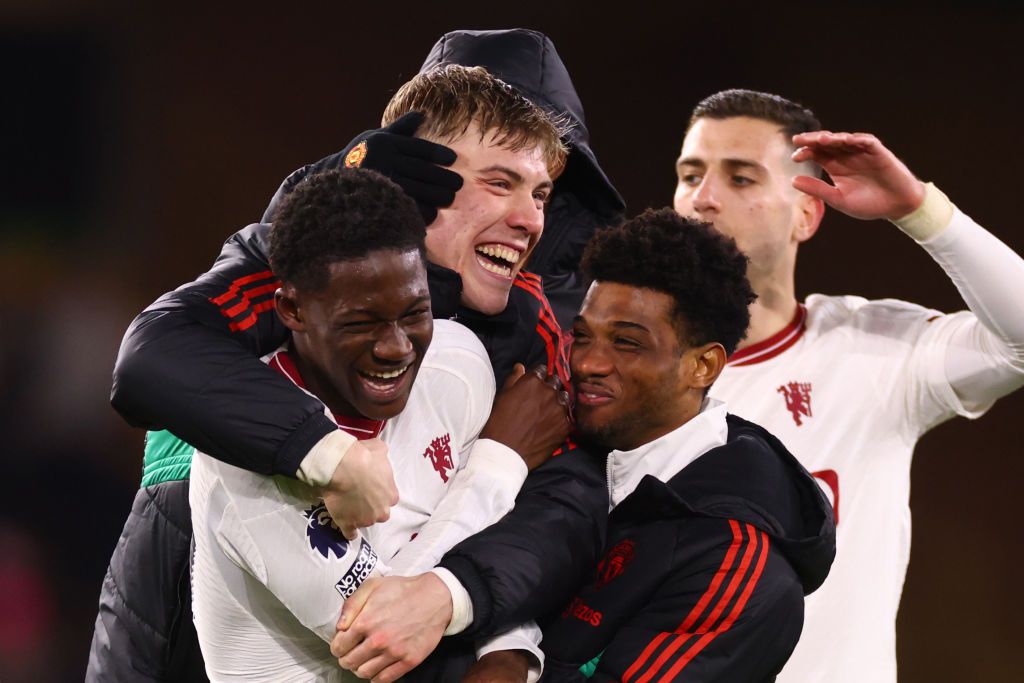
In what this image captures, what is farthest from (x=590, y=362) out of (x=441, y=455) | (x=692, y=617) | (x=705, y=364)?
(x=692, y=617)

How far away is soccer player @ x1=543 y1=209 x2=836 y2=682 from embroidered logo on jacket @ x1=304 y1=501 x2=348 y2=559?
1.05 ft

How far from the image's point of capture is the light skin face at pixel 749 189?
2514 mm

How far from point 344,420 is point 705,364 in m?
0.51

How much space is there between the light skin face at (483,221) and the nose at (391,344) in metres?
0.33

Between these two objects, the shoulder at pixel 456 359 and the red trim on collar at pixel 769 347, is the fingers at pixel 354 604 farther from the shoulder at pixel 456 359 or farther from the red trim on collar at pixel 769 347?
the red trim on collar at pixel 769 347

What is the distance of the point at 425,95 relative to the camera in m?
1.68

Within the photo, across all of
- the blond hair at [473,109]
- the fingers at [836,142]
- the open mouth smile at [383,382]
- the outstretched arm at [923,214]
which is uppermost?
the fingers at [836,142]

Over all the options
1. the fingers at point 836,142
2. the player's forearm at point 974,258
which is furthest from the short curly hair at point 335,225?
the player's forearm at point 974,258

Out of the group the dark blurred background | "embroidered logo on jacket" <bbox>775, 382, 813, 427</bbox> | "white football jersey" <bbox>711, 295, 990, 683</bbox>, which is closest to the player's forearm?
"white football jersey" <bbox>711, 295, 990, 683</bbox>

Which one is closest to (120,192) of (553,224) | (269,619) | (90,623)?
(90,623)

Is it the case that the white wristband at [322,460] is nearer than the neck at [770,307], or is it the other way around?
the white wristband at [322,460]

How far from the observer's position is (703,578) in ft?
4.54

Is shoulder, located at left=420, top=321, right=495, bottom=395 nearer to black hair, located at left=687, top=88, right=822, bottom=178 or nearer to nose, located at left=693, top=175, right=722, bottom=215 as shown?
nose, located at left=693, top=175, right=722, bottom=215

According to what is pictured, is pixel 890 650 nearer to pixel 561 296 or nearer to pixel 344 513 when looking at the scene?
pixel 561 296
